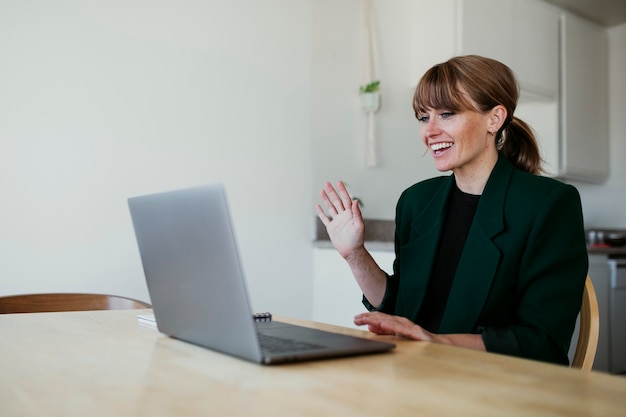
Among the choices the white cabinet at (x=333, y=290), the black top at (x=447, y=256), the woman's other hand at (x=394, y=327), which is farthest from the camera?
the white cabinet at (x=333, y=290)

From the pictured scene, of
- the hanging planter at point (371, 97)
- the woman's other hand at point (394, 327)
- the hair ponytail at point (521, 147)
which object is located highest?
the hanging planter at point (371, 97)

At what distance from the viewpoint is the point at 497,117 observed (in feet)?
5.23

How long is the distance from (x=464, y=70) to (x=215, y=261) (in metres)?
0.87

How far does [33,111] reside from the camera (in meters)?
2.66

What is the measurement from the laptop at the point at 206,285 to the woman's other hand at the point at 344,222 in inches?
13.5

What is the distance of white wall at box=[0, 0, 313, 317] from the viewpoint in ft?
8.68

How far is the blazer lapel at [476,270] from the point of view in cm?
139

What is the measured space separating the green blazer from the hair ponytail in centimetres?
8

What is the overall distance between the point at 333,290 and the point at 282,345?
252cm

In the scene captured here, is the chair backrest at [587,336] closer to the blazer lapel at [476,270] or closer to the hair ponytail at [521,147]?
the blazer lapel at [476,270]

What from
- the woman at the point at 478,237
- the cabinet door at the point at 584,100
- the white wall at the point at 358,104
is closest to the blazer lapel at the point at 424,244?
the woman at the point at 478,237

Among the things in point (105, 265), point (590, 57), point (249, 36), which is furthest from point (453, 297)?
point (590, 57)

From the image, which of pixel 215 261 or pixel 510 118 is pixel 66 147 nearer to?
pixel 510 118

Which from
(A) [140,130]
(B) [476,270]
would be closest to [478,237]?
(B) [476,270]
